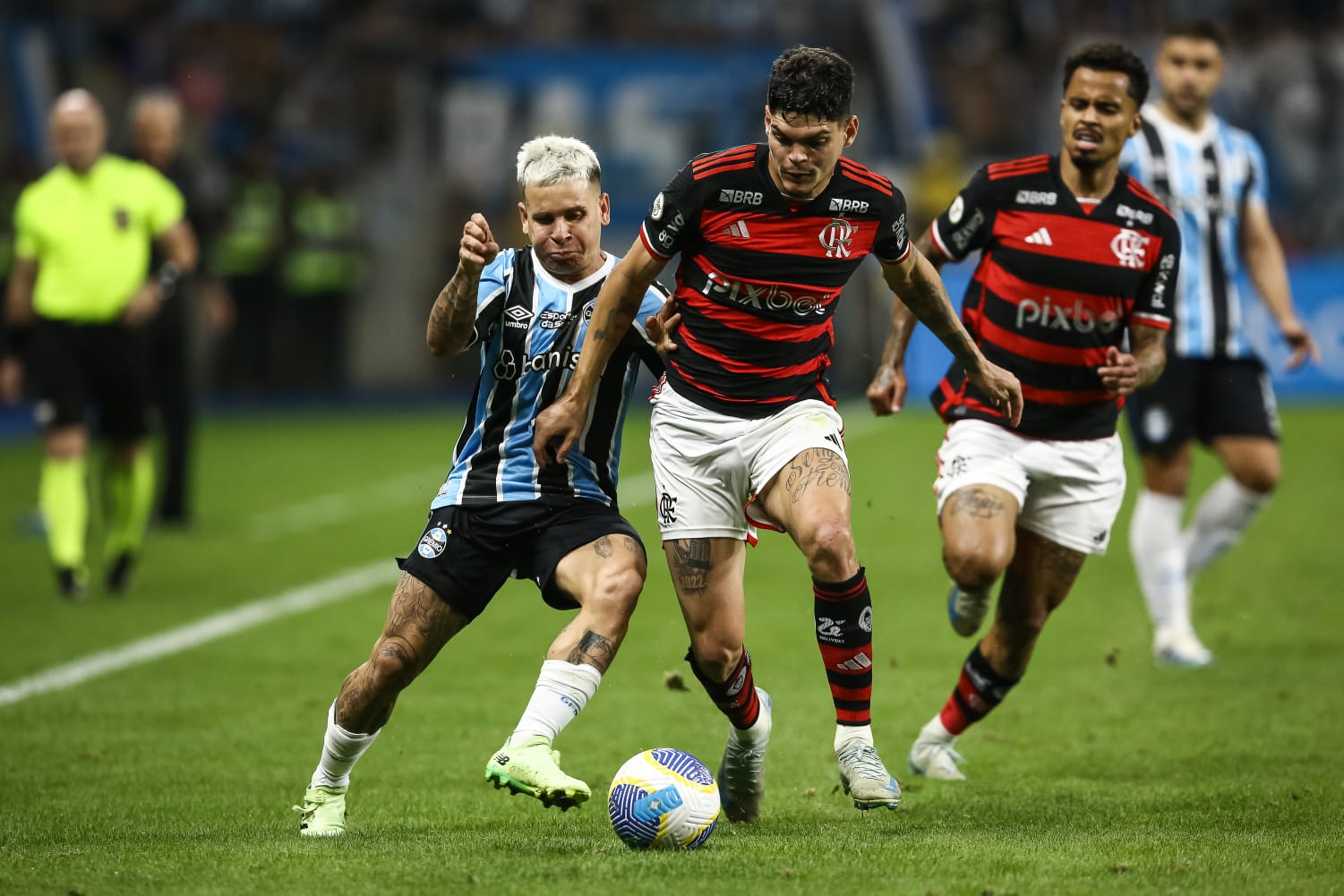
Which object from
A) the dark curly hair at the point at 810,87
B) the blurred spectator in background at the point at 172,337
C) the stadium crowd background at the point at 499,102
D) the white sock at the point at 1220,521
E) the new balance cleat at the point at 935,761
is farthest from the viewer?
the stadium crowd background at the point at 499,102

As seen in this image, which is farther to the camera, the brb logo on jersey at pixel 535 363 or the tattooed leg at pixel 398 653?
the brb logo on jersey at pixel 535 363

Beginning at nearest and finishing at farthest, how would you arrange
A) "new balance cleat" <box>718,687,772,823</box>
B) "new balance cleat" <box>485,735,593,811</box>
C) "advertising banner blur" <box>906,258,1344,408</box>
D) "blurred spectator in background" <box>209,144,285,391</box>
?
"new balance cleat" <box>485,735,593,811</box>, "new balance cleat" <box>718,687,772,823</box>, "advertising banner blur" <box>906,258,1344,408</box>, "blurred spectator in background" <box>209,144,285,391</box>

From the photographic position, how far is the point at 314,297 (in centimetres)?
2230

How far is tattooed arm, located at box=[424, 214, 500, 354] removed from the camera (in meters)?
4.83

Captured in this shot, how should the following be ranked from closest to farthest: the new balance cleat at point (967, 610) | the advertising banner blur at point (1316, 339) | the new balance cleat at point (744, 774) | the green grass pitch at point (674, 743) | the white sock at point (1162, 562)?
the green grass pitch at point (674, 743) < the new balance cleat at point (744, 774) < the new balance cleat at point (967, 610) < the white sock at point (1162, 562) < the advertising banner blur at point (1316, 339)

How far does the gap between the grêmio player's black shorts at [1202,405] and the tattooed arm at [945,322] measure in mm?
2487

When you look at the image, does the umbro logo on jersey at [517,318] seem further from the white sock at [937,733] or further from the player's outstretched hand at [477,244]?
the white sock at [937,733]

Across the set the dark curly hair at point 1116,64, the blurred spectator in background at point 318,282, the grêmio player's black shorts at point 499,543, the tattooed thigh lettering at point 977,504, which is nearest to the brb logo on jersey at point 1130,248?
the dark curly hair at point 1116,64

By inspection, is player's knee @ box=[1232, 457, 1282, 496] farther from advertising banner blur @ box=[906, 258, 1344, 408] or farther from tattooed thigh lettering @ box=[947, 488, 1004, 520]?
advertising banner blur @ box=[906, 258, 1344, 408]

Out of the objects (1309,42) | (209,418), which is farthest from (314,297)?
(1309,42)

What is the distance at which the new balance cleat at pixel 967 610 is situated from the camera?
623 cm

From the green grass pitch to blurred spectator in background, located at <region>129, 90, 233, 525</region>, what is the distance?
0.41m

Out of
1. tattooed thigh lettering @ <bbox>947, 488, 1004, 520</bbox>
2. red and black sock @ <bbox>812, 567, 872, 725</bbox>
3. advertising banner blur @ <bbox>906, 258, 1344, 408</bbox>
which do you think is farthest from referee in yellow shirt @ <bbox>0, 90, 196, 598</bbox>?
advertising banner blur @ <bbox>906, 258, 1344, 408</bbox>

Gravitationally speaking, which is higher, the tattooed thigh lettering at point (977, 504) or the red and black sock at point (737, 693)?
the tattooed thigh lettering at point (977, 504)
